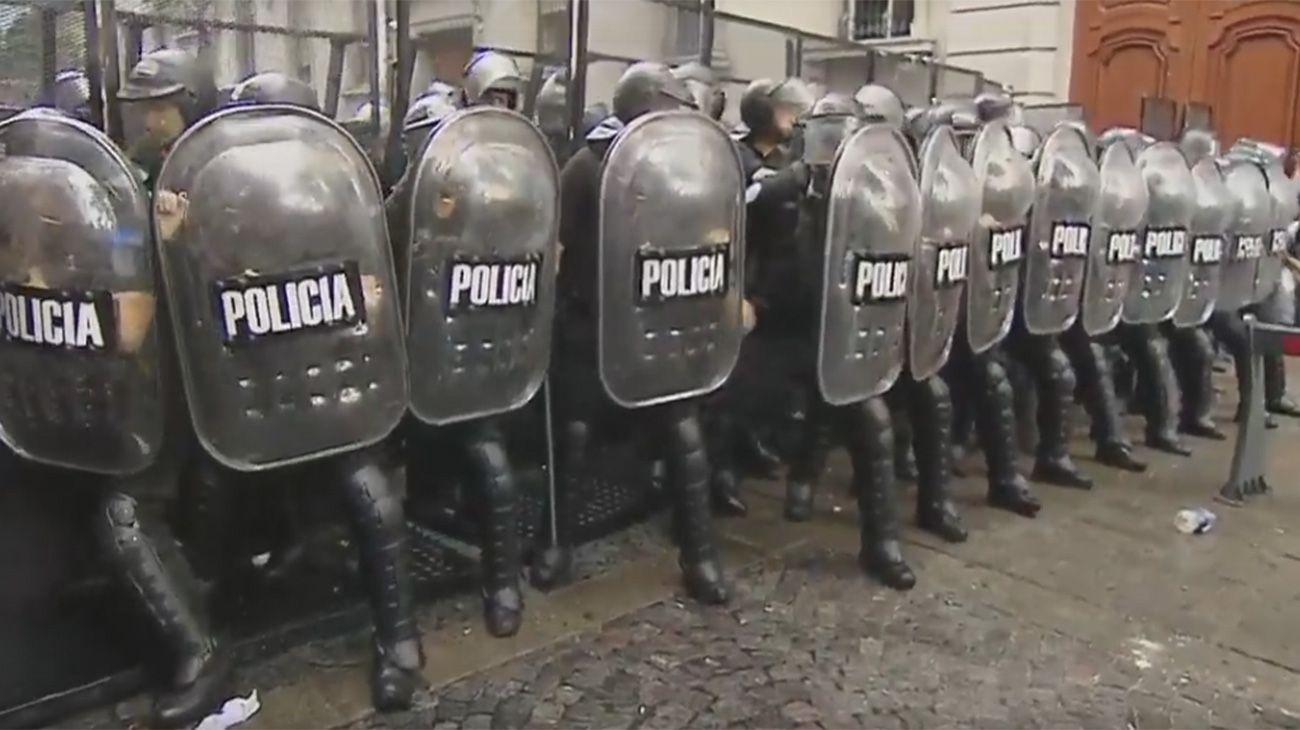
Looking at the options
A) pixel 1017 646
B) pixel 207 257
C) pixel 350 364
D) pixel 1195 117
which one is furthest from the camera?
pixel 1195 117

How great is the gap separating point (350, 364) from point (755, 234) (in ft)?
4.17

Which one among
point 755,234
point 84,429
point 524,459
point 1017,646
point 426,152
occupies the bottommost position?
point 1017,646

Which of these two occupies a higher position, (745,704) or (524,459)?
(524,459)

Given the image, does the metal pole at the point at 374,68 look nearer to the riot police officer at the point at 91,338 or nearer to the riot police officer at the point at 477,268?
the riot police officer at the point at 477,268

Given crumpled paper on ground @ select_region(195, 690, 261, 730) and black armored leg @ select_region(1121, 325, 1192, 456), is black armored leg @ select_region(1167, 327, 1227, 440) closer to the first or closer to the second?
black armored leg @ select_region(1121, 325, 1192, 456)

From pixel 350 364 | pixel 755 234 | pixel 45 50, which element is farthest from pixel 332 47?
pixel 350 364

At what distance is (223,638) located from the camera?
2.38 m

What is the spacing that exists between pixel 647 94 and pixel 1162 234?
2284 millimetres

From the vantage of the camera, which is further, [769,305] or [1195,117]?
[1195,117]

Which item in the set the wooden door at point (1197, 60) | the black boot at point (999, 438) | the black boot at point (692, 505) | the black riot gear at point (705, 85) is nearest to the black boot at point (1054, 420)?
the black boot at point (999, 438)

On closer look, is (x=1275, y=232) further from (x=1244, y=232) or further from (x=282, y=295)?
(x=282, y=295)

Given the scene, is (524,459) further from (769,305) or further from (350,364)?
(350,364)

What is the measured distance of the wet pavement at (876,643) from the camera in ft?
7.89

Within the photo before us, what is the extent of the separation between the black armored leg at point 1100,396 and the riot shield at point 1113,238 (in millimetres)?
135
